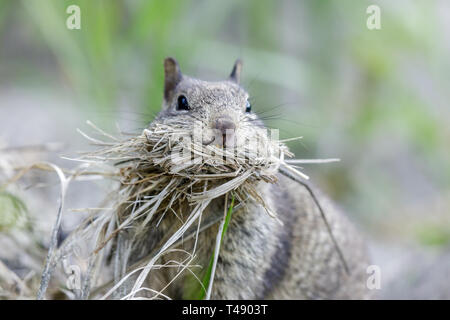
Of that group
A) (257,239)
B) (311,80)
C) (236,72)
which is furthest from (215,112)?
(311,80)

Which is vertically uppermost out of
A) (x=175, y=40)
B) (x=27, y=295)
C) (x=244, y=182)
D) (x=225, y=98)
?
(x=175, y=40)

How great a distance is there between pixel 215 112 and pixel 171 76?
1012 millimetres

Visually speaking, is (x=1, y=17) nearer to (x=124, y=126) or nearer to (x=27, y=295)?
(x=124, y=126)

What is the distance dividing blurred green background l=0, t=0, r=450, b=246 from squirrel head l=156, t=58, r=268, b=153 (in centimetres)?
249

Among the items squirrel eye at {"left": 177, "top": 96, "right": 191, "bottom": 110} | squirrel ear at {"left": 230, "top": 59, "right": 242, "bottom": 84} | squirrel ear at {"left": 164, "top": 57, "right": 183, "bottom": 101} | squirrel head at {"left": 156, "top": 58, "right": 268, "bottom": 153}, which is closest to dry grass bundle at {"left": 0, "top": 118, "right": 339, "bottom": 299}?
squirrel head at {"left": 156, "top": 58, "right": 268, "bottom": 153}

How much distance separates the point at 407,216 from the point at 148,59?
12.1ft

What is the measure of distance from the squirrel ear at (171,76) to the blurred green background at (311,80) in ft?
6.77

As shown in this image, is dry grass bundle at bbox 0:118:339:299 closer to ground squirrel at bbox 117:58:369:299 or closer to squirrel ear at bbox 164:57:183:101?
ground squirrel at bbox 117:58:369:299

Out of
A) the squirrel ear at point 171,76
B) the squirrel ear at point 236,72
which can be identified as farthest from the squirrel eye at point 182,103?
the squirrel ear at point 236,72

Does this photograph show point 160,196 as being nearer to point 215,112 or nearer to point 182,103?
point 215,112

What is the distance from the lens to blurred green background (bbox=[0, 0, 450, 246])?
595 centimetres

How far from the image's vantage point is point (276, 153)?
2.79 meters
